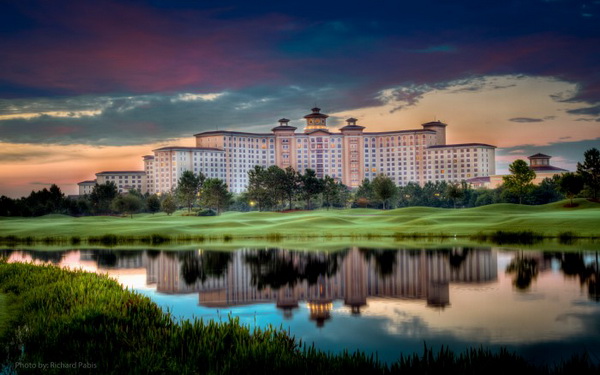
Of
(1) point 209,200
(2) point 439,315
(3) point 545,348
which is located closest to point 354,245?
(2) point 439,315

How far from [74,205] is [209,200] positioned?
39600mm

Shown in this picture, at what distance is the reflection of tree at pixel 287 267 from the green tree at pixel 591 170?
69774 mm

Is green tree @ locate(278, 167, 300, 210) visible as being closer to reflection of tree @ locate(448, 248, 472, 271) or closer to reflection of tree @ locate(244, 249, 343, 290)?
reflection of tree @ locate(244, 249, 343, 290)

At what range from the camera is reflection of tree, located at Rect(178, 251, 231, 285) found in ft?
92.2

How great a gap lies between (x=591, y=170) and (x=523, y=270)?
75737mm

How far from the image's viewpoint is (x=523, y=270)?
2836cm

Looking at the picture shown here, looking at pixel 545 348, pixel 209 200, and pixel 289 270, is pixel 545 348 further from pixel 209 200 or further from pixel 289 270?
pixel 209 200

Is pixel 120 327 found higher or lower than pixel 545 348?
higher

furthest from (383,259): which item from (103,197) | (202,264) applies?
(103,197)

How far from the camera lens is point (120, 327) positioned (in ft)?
41.9

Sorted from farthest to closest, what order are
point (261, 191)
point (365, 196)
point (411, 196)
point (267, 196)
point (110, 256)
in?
1. point (411, 196)
2. point (365, 196)
3. point (267, 196)
4. point (261, 191)
5. point (110, 256)

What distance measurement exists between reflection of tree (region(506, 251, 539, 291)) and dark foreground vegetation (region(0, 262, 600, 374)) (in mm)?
12728

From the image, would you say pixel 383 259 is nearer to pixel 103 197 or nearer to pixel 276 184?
pixel 276 184

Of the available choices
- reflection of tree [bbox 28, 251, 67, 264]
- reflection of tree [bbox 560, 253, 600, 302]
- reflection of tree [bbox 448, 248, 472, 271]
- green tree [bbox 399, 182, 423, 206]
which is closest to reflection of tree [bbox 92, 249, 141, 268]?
reflection of tree [bbox 28, 251, 67, 264]
